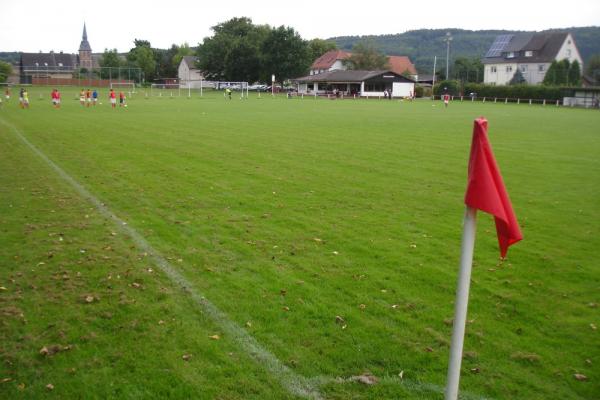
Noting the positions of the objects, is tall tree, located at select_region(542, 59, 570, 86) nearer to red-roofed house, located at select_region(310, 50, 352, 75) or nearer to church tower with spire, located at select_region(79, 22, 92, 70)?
red-roofed house, located at select_region(310, 50, 352, 75)

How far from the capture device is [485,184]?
308cm

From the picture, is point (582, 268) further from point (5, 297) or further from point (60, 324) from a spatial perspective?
→ point (5, 297)

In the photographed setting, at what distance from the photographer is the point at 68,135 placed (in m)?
21.3

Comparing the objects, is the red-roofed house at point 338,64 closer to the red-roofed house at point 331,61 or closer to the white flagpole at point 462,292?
the red-roofed house at point 331,61

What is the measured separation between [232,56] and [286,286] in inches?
4021

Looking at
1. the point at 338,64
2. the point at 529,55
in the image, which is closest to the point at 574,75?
the point at 529,55

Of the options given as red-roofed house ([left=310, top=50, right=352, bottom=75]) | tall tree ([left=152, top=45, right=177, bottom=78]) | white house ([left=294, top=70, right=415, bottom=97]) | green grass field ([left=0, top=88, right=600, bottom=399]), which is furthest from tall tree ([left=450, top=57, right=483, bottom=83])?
green grass field ([left=0, top=88, right=600, bottom=399])

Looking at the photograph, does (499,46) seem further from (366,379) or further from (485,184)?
(485,184)

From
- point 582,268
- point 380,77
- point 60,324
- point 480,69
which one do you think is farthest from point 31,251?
point 480,69

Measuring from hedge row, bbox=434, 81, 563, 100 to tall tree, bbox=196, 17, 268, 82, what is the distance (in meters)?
38.8

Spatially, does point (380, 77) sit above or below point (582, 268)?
above

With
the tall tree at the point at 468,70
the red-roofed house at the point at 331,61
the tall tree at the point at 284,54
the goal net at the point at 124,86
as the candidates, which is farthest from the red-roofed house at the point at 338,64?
the goal net at the point at 124,86

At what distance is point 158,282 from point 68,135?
1716cm

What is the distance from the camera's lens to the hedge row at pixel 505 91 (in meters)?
66.0
